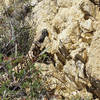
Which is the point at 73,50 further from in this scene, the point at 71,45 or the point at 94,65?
the point at 94,65

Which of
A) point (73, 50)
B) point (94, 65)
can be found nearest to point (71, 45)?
point (73, 50)

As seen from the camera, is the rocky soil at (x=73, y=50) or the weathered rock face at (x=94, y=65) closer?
the weathered rock face at (x=94, y=65)

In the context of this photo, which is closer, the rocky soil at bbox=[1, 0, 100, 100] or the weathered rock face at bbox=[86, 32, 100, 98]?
the weathered rock face at bbox=[86, 32, 100, 98]

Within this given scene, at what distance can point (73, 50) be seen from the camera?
3.03 m

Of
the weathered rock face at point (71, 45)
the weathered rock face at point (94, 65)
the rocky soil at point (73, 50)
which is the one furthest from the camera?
the weathered rock face at point (71, 45)

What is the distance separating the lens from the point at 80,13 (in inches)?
122

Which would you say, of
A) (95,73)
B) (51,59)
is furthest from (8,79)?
(95,73)

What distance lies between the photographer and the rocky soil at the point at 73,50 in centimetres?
265

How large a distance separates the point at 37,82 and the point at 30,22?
153 centimetres

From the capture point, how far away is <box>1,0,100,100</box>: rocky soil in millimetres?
2653

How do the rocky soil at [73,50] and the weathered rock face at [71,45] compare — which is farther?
the weathered rock face at [71,45]

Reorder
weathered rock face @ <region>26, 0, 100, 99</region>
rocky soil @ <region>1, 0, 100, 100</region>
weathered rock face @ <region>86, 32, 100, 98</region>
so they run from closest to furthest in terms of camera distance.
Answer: weathered rock face @ <region>86, 32, 100, 98</region> → rocky soil @ <region>1, 0, 100, 100</region> → weathered rock face @ <region>26, 0, 100, 99</region>

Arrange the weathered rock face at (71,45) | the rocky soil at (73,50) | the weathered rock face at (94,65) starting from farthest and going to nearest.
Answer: the weathered rock face at (71,45)
the rocky soil at (73,50)
the weathered rock face at (94,65)

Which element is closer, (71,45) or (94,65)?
(94,65)
